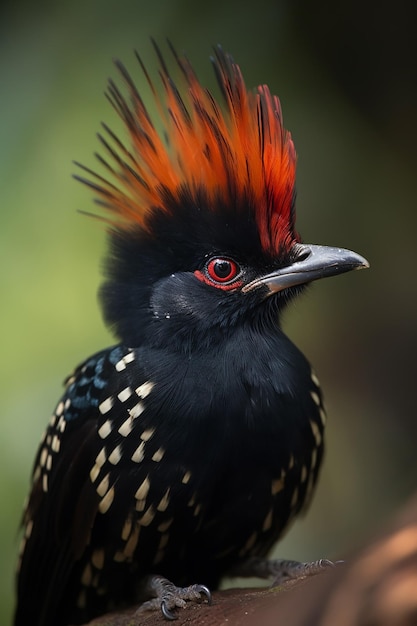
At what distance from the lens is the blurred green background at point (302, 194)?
4449 mm

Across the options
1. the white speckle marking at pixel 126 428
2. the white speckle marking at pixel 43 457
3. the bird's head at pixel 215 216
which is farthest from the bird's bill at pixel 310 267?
the white speckle marking at pixel 43 457

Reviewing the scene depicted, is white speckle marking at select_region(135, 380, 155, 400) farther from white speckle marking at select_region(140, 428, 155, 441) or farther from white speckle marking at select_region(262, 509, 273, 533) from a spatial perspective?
white speckle marking at select_region(262, 509, 273, 533)

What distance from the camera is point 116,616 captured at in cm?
Result: 260

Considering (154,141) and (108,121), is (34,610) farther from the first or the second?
(108,121)

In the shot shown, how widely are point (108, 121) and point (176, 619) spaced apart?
2810mm

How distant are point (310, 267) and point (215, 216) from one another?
297 mm

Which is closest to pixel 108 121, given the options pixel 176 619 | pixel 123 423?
pixel 123 423

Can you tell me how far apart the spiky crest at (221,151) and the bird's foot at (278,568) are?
34.9 inches

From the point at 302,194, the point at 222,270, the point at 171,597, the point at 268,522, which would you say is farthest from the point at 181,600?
the point at 302,194

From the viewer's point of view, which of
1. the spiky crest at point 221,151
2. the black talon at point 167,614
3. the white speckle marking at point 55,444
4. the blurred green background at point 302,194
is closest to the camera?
the black talon at point 167,614

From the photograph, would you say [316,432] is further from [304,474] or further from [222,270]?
[222,270]

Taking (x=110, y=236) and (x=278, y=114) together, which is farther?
(x=110, y=236)

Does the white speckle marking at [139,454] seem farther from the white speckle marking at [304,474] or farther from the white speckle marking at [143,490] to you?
the white speckle marking at [304,474]

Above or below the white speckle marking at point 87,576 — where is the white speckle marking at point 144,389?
above
